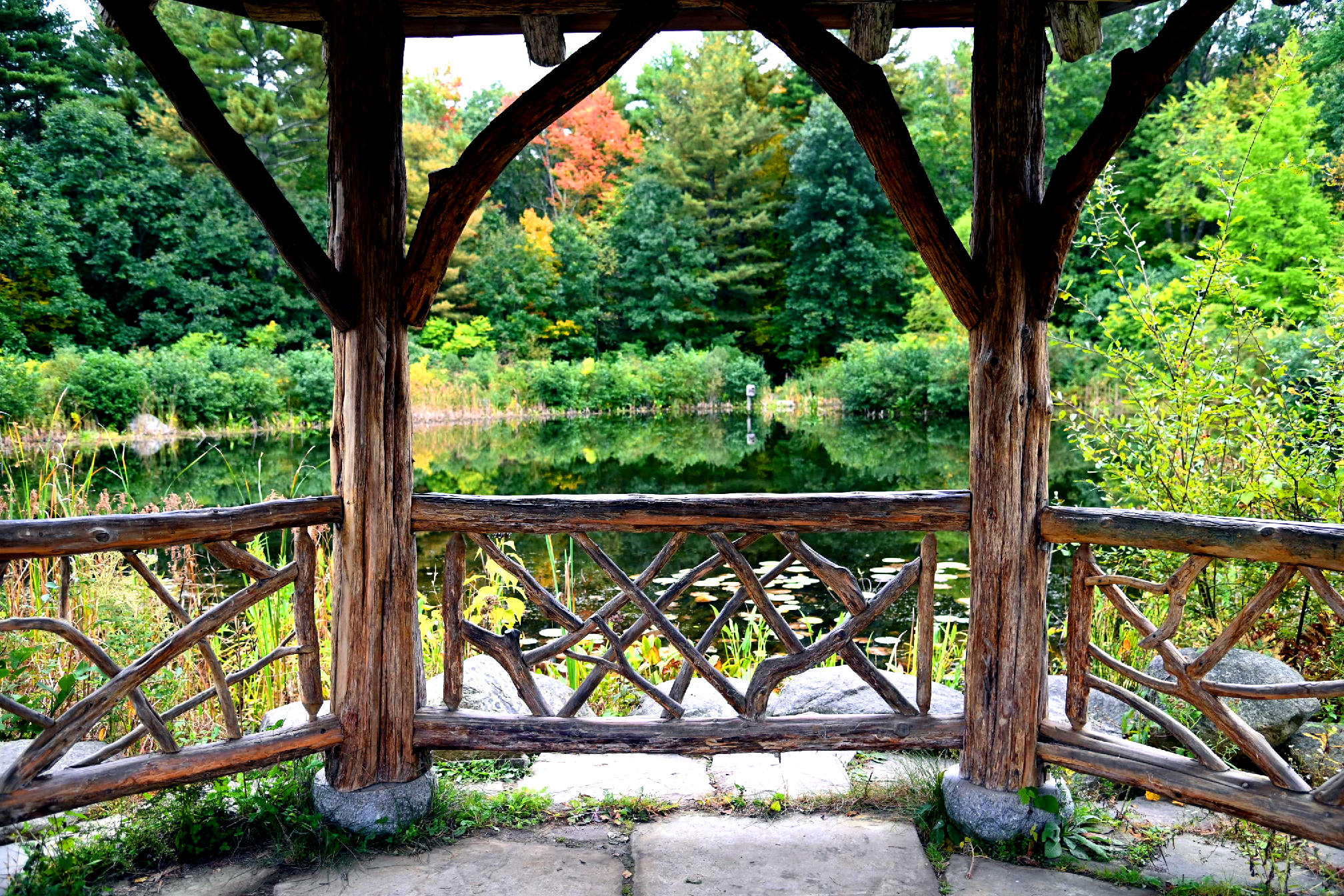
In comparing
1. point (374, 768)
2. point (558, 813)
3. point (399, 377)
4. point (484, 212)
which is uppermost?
point (484, 212)

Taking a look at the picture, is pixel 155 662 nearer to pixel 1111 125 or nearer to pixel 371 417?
pixel 371 417

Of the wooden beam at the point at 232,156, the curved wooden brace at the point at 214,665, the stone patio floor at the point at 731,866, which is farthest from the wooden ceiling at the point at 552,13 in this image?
the stone patio floor at the point at 731,866

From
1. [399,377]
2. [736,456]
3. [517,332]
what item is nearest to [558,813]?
[399,377]

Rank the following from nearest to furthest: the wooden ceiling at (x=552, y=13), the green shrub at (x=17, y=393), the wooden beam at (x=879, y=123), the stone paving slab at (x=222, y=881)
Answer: the stone paving slab at (x=222, y=881) → the wooden beam at (x=879, y=123) → the wooden ceiling at (x=552, y=13) → the green shrub at (x=17, y=393)

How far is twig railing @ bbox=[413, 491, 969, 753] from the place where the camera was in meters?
2.99

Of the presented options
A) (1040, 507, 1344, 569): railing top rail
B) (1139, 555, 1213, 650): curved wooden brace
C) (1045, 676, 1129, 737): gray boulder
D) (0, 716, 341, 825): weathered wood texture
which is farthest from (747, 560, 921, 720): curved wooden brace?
(0, 716, 341, 825): weathered wood texture

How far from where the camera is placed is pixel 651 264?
2595 cm

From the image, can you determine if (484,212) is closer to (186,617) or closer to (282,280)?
(282,280)

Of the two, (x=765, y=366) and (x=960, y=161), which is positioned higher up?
(x=960, y=161)

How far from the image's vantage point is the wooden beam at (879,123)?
278cm

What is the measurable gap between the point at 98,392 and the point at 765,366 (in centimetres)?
1756

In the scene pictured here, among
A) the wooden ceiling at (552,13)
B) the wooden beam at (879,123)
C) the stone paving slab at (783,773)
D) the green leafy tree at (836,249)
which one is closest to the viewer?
the wooden beam at (879,123)

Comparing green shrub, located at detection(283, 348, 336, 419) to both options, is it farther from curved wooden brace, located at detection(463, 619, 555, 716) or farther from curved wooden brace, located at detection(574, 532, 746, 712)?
curved wooden brace, located at detection(574, 532, 746, 712)

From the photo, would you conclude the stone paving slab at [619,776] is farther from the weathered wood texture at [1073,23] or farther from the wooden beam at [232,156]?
the weathered wood texture at [1073,23]
